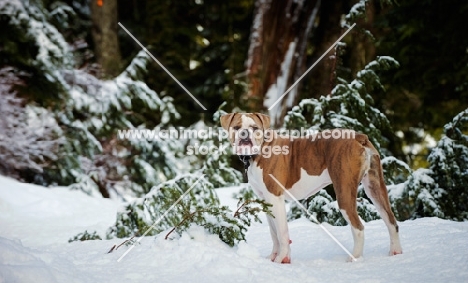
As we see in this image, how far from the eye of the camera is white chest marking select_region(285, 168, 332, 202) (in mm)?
4473

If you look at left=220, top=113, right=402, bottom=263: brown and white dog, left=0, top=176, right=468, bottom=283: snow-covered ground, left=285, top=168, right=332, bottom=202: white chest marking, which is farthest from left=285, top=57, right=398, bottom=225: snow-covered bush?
left=220, top=113, right=402, bottom=263: brown and white dog

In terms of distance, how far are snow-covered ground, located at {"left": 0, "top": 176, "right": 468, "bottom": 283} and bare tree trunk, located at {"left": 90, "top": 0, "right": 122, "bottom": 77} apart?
785 cm

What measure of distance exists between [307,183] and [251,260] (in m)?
0.97

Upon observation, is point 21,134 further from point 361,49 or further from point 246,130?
point 246,130

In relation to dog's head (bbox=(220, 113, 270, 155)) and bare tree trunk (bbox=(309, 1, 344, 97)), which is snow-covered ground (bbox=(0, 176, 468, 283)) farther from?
bare tree trunk (bbox=(309, 1, 344, 97))

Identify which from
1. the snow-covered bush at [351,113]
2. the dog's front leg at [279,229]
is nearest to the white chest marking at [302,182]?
the dog's front leg at [279,229]

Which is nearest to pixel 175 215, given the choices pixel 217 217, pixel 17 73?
pixel 217 217

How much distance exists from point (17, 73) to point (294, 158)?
29.8ft

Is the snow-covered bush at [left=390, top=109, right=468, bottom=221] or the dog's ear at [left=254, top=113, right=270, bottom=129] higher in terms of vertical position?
the dog's ear at [left=254, top=113, right=270, bottom=129]

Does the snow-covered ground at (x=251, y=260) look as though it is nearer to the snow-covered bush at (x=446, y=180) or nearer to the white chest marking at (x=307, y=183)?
the white chest marking at (x=307, y=183)

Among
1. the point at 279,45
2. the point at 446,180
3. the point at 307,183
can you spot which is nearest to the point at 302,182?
the point at 307,183

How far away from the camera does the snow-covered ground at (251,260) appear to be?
11.3ft

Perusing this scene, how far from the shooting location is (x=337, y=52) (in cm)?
768

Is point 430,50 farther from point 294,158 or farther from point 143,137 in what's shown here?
point 294,158
